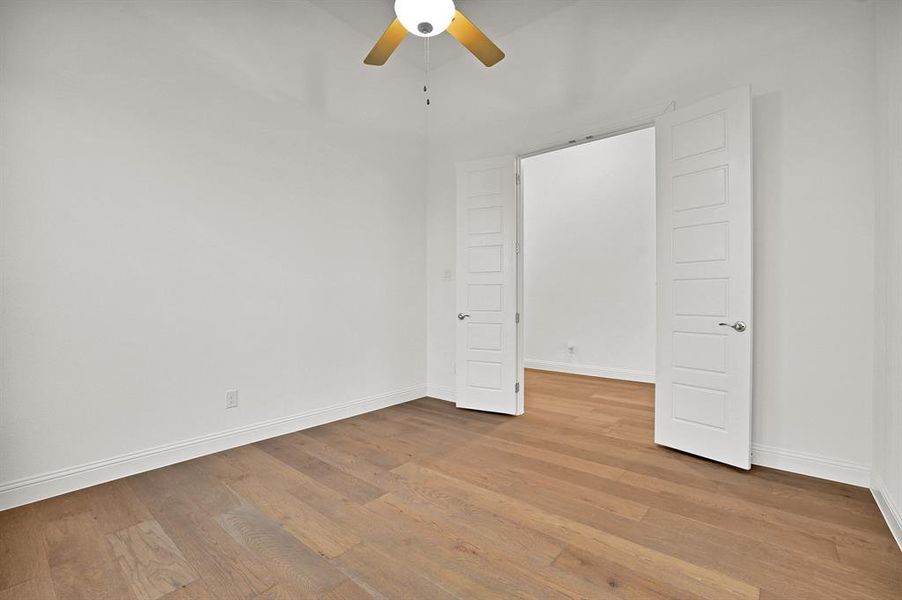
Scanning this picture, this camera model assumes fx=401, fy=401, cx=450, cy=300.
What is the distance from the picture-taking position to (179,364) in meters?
2.78

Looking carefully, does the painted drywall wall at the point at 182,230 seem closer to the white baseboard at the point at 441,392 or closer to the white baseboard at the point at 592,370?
the white baseboard at the point at 441,392

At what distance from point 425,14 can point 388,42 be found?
43cm

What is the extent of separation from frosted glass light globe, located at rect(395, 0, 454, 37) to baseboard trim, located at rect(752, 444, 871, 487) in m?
3.29

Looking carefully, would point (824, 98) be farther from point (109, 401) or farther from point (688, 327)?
point (109, 401)

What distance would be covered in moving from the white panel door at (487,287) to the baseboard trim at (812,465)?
72.8 inches

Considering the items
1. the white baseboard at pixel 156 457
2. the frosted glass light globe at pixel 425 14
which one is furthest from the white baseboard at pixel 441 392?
the frosted glass light globe at pixel 425 14

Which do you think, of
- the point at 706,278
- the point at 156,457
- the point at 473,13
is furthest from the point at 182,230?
the point at 706,278

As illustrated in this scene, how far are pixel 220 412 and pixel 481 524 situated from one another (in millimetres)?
2129

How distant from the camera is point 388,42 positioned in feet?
8.09

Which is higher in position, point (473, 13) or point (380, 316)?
point (473, 13)

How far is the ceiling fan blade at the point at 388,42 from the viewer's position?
2355 mm

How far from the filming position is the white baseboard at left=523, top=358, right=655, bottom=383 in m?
5.14

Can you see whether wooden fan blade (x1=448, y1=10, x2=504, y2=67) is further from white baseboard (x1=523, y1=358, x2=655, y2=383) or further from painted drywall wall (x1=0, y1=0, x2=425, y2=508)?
white baseboard (x1=523, y1=358, x2=655, y2=383)

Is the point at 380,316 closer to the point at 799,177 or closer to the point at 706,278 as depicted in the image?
the point at 706,278
